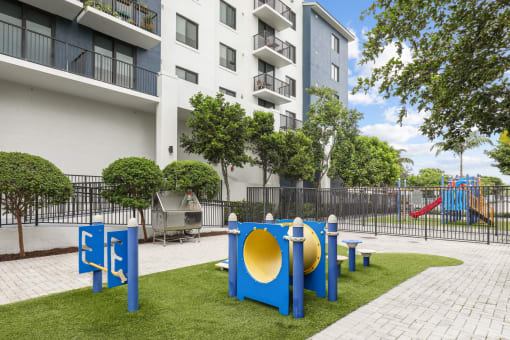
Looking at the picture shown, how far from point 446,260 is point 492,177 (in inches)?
2055

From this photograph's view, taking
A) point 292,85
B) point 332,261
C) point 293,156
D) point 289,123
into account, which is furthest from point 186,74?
point 332,261

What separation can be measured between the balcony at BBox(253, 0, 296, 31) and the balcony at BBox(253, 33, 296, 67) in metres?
1.25

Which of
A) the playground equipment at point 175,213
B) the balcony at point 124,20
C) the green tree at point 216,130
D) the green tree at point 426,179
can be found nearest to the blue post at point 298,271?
the playground equipment at point 175,213

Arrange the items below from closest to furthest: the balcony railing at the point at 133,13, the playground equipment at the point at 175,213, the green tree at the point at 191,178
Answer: the playground equipment at the point at 175,213 < the green tree at the point at 191,178 < the balcony railing at the point at 133,13

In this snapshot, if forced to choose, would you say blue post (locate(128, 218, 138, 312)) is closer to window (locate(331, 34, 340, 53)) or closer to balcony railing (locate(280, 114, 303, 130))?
balcony railing (locate(280, 114, 303, 130))

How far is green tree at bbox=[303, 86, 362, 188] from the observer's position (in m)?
22.7

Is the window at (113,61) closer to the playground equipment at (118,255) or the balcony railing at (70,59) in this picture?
the balcony railing at (70,59)

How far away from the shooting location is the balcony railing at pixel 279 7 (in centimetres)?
2364

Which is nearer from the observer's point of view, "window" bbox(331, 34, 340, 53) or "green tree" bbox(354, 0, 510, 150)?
"green tree" bbox(354, 0, 510, 150)

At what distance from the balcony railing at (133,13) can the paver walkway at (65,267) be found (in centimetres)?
1092

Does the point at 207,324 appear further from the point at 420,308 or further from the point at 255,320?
the point at 420,308

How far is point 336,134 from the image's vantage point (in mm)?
23703

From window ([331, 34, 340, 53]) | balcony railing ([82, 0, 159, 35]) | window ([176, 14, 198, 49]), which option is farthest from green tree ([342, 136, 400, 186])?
balcony railing ([82, 0, 159, 35])

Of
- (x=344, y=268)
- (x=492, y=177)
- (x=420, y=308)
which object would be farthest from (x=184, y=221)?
(x=492, y=177)
